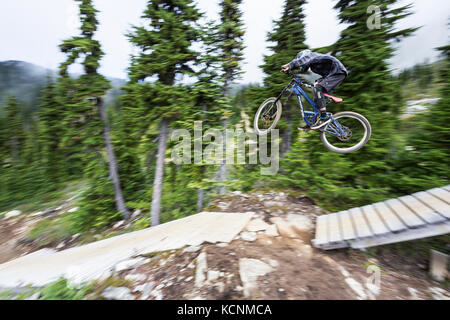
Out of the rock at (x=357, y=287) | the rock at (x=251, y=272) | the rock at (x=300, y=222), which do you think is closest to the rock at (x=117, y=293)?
the rock at (x=251, y=272)

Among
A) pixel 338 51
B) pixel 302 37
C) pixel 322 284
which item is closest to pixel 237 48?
pixel 302 37

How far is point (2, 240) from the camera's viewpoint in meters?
13.0

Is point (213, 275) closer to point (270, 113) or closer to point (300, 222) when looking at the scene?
point (300, 222)

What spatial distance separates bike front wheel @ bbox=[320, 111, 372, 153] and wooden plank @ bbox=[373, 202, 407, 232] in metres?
1.46

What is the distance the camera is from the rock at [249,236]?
3.61 meters

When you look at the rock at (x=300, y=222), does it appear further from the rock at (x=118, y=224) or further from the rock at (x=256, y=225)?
the rock at (x=118, y=224)

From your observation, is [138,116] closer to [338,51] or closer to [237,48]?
[237,48]

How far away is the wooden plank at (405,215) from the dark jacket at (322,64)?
3.14 m

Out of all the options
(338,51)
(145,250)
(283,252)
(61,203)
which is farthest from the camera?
(61,203)

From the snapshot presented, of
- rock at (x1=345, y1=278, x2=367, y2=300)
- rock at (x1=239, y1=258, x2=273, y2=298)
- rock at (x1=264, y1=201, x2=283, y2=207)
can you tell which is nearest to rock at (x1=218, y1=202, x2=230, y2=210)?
rock at (x1=264, y1=201, x2=283, y2=207)

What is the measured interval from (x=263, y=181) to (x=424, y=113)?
5048 mm

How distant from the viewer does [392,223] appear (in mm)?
3076

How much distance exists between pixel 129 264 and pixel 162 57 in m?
7.08

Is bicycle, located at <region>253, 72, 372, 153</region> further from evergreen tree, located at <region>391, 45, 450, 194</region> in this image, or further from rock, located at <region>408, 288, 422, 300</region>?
rock, located at <region>408, 288, 422, 300</region>
